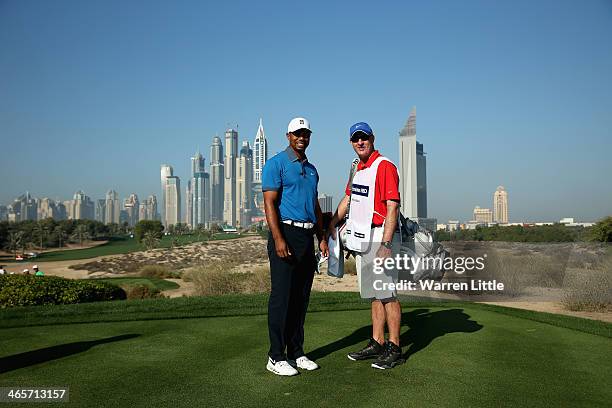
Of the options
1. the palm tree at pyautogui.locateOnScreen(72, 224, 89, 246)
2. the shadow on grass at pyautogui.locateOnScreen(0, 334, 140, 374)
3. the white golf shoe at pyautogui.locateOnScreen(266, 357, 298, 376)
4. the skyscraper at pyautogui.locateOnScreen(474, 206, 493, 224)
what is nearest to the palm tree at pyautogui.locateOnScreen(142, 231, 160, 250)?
the palm tree at pyautogui.locateOnScreen(72, 224, 89, 246)

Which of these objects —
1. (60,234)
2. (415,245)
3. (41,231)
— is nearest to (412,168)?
(415,245)

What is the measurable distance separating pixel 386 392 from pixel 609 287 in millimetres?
9457

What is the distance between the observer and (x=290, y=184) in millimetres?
4133

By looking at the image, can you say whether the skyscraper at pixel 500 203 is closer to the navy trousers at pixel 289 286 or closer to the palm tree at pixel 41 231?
the palm tree at pixel 41 231

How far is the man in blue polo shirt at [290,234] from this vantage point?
407 cm

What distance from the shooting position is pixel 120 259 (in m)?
50.1

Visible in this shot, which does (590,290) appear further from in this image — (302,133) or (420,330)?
(302,133)

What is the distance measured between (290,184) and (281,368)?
1.43 metres

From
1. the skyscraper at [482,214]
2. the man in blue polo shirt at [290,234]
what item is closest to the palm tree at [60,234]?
the skyscraper at [482,214]

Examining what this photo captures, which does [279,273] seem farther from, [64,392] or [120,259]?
[120,259]

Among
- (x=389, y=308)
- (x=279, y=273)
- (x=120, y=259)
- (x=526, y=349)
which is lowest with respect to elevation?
(x=120, y=259)

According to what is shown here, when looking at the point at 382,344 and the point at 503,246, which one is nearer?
the point at 382,344

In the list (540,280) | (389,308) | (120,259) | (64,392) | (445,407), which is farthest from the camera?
(120,259)

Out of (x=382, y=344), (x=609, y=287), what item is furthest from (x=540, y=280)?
(x=382, y=344)
